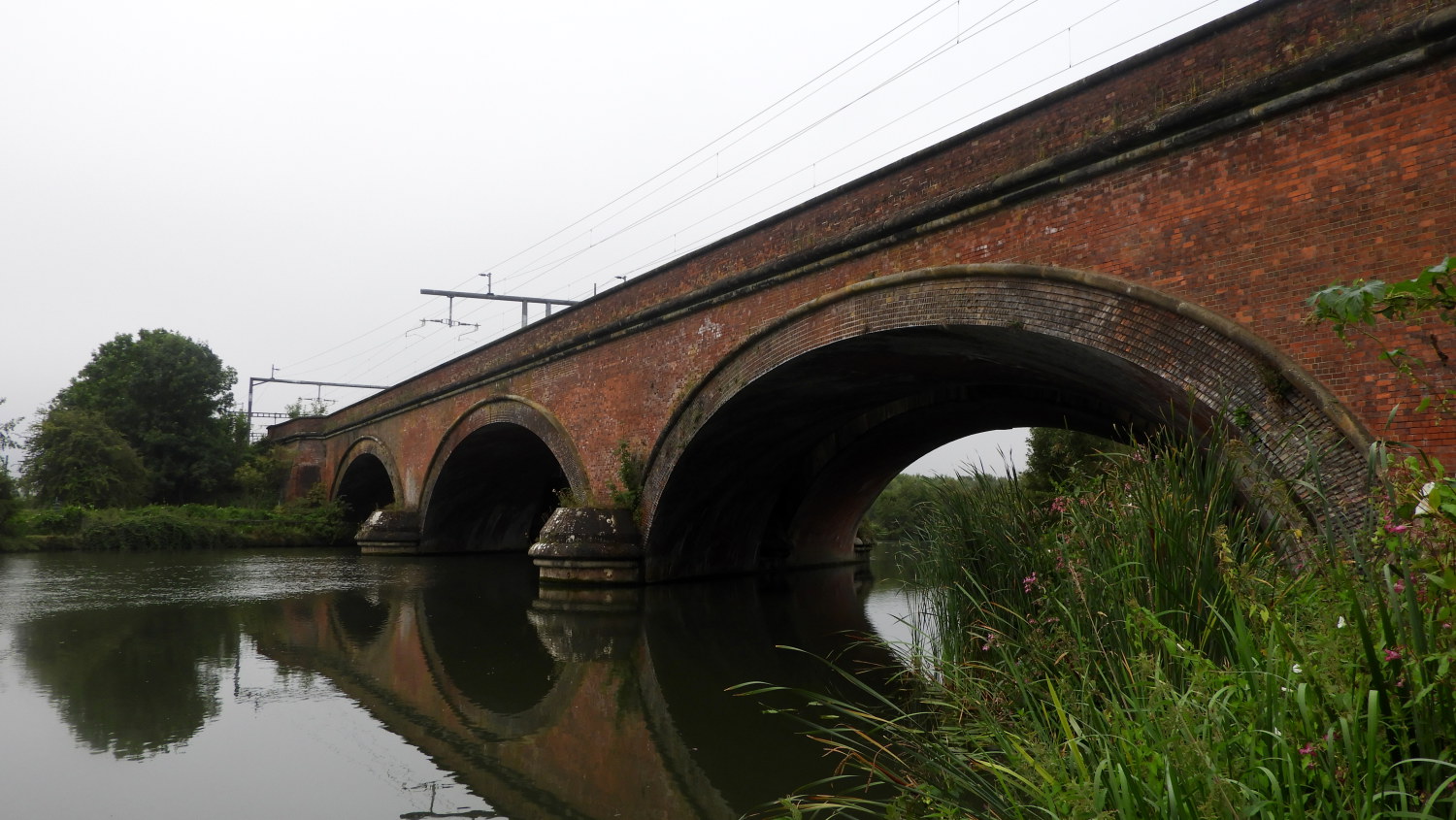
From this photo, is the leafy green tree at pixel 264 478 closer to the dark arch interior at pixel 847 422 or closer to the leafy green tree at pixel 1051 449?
the dark arch interior at pixel 847 422

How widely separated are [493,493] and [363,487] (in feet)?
24.6

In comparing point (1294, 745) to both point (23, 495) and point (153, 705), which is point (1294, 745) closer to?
point (153, 705)

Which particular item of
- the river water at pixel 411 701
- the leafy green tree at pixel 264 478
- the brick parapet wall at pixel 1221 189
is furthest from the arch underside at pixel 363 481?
the brick parapet wall at pixel 1221 189

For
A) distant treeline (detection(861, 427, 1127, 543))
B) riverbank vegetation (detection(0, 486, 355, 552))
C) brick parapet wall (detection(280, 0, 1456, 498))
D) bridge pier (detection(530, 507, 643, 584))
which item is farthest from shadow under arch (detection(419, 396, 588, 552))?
brick parapet wall (detection(280, 0, 1456, 498))

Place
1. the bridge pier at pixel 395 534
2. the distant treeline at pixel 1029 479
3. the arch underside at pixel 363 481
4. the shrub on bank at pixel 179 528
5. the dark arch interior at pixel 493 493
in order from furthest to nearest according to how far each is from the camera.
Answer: the arch underside at pixel 363 481 → the shrub on bank at pixel 179 528 → the bridge pier at pixel 395 534 → the dark arch interior at pixel 493 493 → the distant treeline at pixel 1029 479

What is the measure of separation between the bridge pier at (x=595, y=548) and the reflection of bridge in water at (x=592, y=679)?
22cm

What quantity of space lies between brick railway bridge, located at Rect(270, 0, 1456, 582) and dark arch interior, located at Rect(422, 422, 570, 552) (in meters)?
3.43

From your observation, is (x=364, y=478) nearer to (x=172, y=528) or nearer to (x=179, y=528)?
(x=179, y=528)

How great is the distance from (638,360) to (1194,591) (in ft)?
29.4

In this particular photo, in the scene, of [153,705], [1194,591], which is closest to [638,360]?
[153,705]

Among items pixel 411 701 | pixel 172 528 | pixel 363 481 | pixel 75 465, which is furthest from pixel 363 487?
pixel 411 701

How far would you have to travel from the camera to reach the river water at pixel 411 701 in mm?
4051

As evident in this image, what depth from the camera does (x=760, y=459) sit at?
12.5 meters

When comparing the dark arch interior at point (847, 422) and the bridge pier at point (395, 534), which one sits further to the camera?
the bridge pier at point (395, 534)
